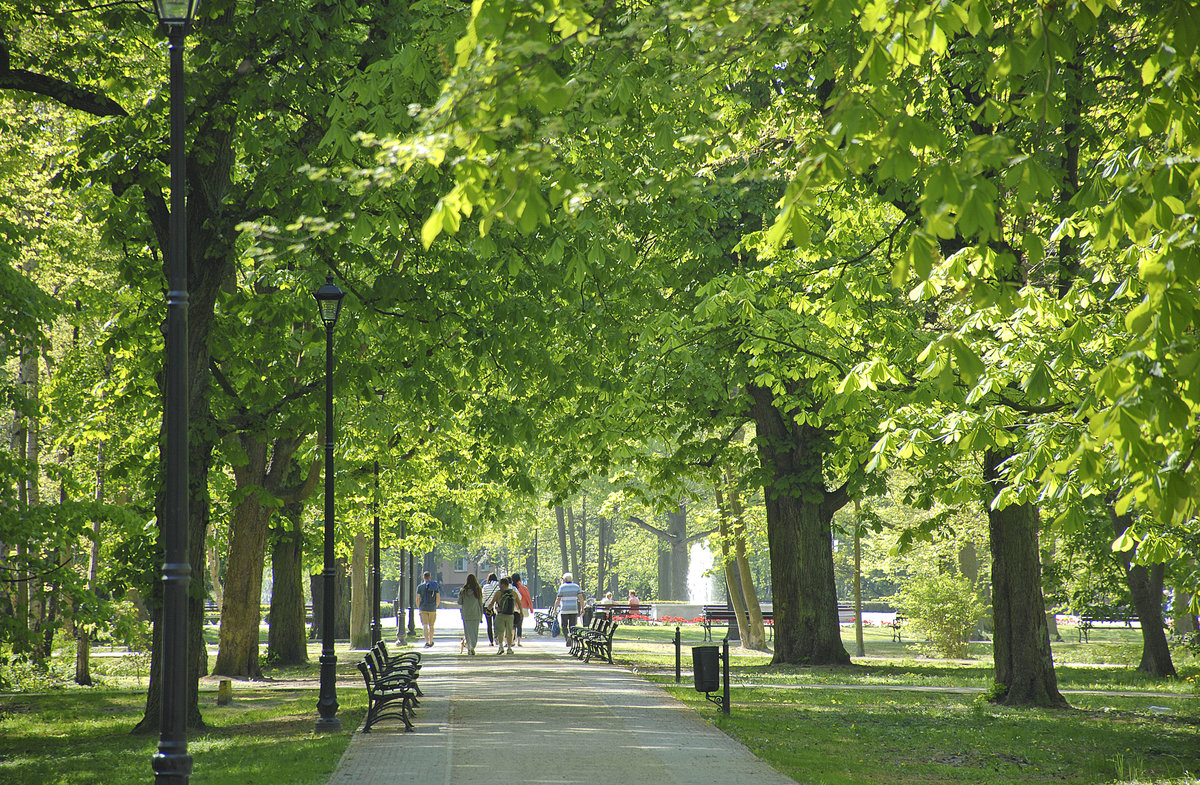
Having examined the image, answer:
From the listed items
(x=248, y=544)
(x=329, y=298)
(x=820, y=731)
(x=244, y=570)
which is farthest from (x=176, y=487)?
(x=244, y=570)

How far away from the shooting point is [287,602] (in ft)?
73.9

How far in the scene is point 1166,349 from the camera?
3.94 m

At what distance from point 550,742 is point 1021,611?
6.82 meters

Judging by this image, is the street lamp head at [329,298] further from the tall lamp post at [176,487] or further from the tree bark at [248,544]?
the tree bark at [248,544]

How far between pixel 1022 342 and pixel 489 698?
29.3 feet

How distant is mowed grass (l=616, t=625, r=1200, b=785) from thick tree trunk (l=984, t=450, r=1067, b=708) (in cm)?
43

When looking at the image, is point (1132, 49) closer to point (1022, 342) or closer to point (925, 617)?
point (1022, 342)

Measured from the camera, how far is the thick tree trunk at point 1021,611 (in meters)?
14.0

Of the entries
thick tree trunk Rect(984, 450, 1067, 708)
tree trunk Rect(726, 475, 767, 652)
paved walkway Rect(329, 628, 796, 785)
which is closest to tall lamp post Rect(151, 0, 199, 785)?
paved walkway Rect(329, 628, 796, 785)

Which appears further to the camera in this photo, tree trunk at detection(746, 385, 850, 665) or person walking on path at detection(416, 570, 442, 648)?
person walking on path at detection(416, 570, 442, 648)

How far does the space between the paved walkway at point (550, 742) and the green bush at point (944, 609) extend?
11.6 metres

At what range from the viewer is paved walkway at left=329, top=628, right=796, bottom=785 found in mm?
9055

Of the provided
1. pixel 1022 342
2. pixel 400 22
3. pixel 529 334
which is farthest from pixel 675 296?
pixel 1022 342

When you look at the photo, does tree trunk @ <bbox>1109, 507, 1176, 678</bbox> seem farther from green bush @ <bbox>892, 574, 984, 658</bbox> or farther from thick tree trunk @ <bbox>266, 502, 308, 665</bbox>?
thick tree trunk @ <bbox>266, 502, 308, 665</bbox>
